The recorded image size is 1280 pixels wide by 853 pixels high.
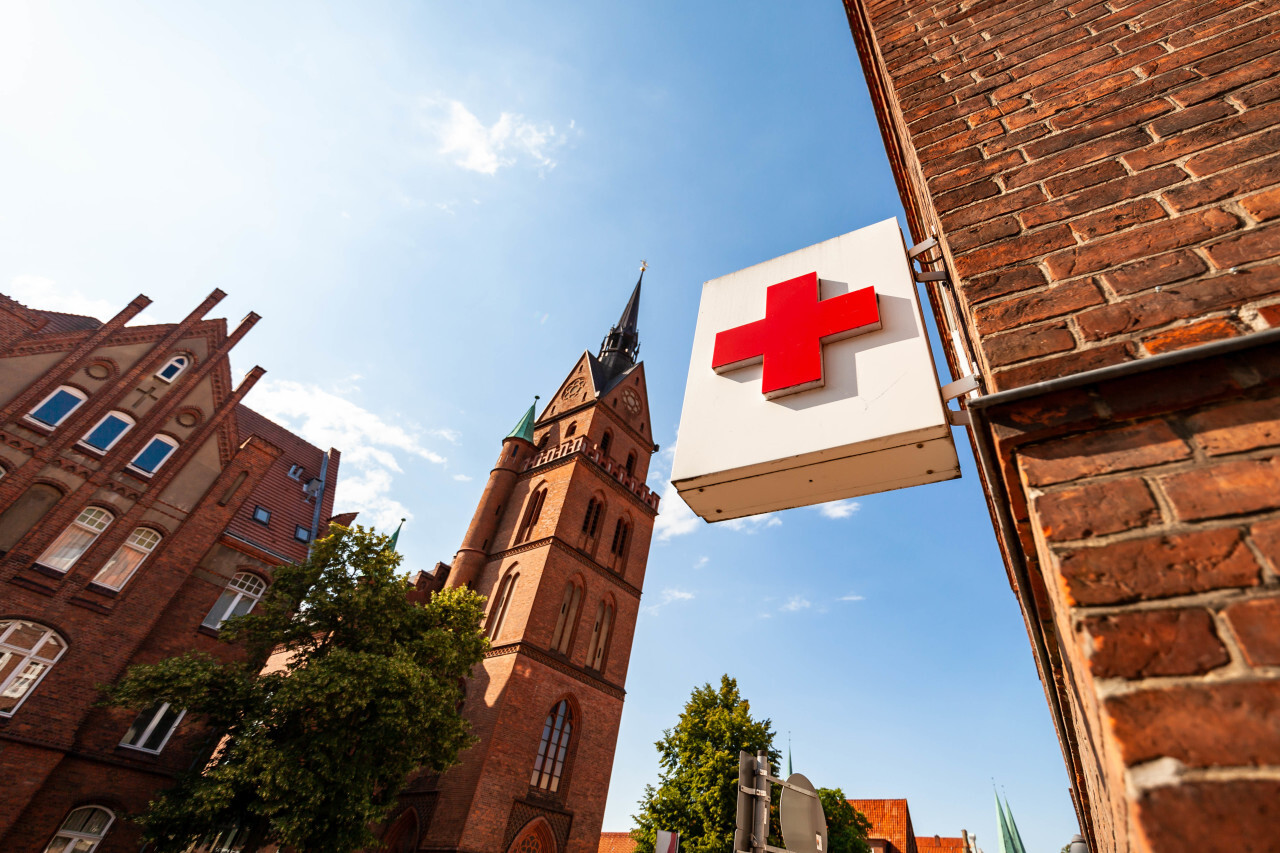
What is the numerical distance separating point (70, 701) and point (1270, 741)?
19.1 metres

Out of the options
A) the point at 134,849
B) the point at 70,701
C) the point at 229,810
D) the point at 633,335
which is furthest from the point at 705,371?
the point at 633,335

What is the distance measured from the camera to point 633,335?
39.0 meters

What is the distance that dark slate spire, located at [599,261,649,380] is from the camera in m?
35.9

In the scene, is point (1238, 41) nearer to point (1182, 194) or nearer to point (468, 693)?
point (1182, 194)

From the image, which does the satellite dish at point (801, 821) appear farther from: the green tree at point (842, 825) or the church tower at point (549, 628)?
the green tree at point (842, 825)

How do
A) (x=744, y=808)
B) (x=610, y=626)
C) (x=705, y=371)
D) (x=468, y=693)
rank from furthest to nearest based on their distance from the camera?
(x=610, y=626)
(x=468, y=693)
(x=744, y=808)
(x=705, y=371)

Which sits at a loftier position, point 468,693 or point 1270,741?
point 468,693

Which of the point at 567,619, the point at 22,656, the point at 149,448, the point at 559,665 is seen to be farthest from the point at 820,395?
the point at 149,448

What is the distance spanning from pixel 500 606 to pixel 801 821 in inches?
705

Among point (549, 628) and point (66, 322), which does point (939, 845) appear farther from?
point (66, 322)

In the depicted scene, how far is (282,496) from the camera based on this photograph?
73.8 feet

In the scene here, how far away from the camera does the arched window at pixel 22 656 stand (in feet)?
41.4

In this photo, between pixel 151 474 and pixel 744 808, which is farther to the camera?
pixel 151 474

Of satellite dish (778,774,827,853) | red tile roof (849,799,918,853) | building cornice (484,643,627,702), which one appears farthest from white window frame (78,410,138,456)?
red tile roof (849,799,918,853)
